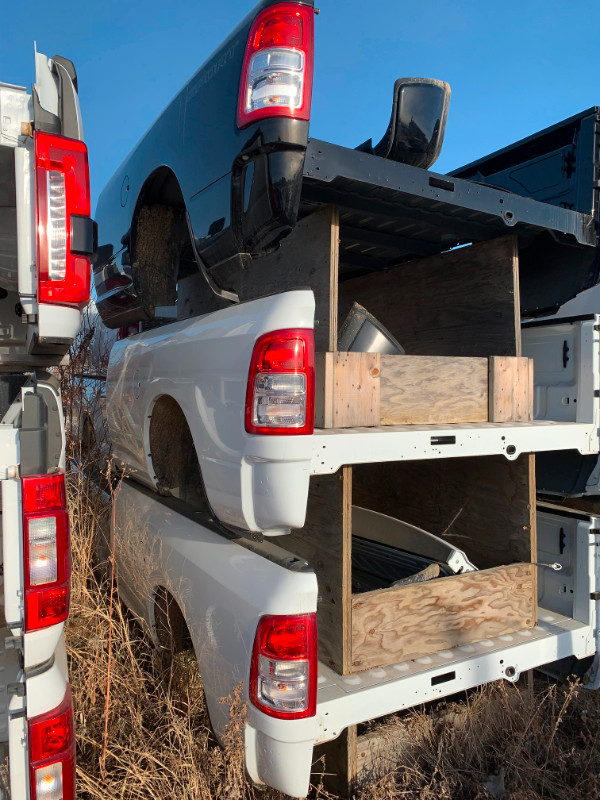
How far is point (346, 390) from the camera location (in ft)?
8.56

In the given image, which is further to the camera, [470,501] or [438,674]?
→ [470,501]

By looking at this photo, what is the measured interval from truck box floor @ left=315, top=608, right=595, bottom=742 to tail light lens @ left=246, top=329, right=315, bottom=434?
3.69ft

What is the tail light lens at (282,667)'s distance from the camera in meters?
2.04

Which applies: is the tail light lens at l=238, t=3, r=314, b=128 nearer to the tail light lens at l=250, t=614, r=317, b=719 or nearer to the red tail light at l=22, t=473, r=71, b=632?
the red tail light at l=22, t=473, r=71, b=632

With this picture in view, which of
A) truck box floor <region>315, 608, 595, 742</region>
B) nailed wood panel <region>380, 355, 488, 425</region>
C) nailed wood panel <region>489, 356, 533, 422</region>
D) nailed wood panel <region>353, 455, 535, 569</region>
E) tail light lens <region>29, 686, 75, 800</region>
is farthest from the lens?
nailed wood panel <region>353, 455, 535, 569</region>

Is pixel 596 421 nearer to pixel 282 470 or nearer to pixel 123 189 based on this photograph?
pixel 282 470

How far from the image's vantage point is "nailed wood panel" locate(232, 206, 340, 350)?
9.18ft

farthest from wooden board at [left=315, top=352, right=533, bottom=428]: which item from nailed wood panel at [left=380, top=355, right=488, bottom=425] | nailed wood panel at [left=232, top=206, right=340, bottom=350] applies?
nailed wood panel at [left=232, top=206, right=340, bottom=350]

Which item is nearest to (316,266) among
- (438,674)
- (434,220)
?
(434,220)

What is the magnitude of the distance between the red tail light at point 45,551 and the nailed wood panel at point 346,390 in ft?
3.60

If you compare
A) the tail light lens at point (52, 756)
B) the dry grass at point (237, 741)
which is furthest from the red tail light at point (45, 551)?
the dry grass at point (237, 741)

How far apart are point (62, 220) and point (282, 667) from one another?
70.4 inches

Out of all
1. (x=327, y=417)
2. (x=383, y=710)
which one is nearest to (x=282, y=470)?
(x=327, y=417)

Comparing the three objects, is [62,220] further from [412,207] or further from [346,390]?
[412,207]
